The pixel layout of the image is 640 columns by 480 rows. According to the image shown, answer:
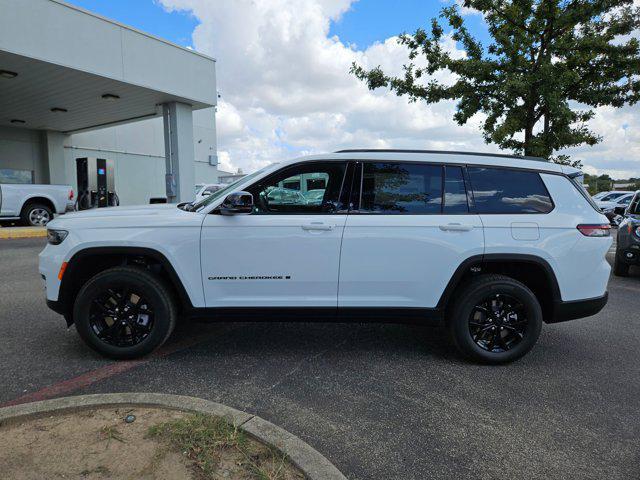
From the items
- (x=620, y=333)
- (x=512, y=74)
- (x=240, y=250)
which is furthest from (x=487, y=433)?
(x=512, y=74)

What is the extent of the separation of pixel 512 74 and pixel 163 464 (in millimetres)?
14024

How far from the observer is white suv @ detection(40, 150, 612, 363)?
360 centimetres

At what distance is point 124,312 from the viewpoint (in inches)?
144

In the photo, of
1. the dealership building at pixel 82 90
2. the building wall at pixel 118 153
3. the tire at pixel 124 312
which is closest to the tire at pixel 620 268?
the tire at pixel 124 312

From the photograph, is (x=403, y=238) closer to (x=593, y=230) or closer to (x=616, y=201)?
(x=593, y=230)

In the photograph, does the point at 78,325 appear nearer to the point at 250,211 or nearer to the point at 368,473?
the point at 250,211

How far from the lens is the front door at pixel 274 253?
3600mm

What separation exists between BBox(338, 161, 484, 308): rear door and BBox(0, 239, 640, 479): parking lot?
656 mm

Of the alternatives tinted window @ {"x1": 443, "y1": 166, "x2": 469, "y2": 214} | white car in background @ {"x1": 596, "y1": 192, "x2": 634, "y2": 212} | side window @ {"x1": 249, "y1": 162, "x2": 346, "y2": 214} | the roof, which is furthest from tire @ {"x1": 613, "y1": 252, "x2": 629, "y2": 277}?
white car in background @ {"x1": 596, "y1": 192, "x2": 634, "y2": 212}

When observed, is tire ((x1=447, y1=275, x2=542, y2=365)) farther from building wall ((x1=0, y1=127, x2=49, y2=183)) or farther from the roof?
building wall ((x1=0, y1=127, x2=49, y2=183))

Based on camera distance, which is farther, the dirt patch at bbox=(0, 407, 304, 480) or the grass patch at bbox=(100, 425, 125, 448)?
the grass patch at bbox=(100, 425, 125, 448)

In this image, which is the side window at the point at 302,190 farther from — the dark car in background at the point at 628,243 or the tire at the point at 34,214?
the tire at the point at 34,214

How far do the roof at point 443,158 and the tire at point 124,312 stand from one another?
1.57 m

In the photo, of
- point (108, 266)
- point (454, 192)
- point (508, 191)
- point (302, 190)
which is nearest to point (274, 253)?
point (302, 190)
